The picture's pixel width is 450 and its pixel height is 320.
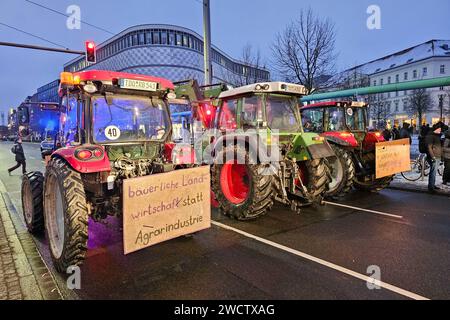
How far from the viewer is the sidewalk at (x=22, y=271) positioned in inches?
134

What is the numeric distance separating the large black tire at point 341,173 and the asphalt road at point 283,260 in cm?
143

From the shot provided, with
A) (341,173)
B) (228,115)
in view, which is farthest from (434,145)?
(228,115)

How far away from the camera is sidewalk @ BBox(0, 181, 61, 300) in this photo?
3410 millimetres

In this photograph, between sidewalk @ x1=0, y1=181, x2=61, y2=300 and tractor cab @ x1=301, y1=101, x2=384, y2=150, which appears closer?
sidewalk @ x1=0, y1=181, x2=61, y2=300

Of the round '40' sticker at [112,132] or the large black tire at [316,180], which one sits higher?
the round '40' sticker at [112,132]

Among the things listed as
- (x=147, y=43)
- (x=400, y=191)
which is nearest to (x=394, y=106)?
(x=147, y=43)

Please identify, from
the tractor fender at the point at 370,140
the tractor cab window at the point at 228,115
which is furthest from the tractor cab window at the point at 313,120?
the tractor cab window at the point at 228,115

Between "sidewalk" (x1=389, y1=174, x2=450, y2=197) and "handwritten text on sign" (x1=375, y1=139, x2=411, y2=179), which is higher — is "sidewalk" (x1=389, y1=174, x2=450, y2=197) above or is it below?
below

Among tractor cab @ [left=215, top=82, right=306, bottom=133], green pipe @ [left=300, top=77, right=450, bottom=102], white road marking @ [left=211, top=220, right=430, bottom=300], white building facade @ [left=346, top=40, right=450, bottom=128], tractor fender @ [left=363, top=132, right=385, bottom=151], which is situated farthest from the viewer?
white building facade @ [left=346, top=40, right=450, bottom=128]

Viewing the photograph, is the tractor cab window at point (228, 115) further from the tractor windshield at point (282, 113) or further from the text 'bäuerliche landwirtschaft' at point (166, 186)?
the text 'bäuerliche landwirtschaft' at point (166, 186)

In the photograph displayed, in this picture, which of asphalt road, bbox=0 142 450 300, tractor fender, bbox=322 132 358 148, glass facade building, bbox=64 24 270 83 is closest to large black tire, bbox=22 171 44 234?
asphalt road, bbox=0 142 450 300

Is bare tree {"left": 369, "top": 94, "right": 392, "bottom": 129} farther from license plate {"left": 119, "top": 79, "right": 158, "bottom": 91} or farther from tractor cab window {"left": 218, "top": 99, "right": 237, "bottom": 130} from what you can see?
license plate {"left": 119, "top": 79, "right": 158, "bottom": 91}

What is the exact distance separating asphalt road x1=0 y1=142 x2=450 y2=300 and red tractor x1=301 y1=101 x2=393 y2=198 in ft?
6.20

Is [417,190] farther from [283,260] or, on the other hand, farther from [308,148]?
[283,260]
